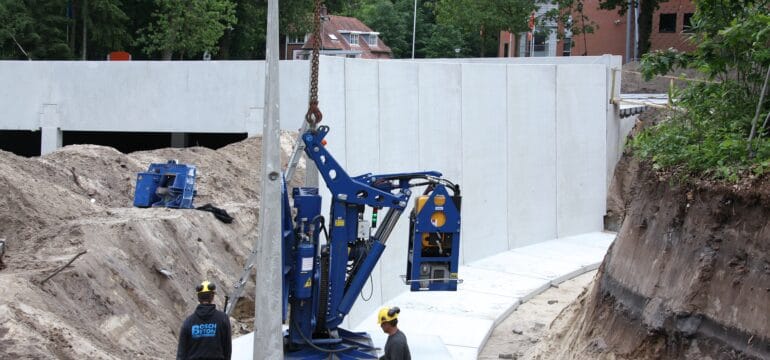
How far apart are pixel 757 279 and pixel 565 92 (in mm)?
17866

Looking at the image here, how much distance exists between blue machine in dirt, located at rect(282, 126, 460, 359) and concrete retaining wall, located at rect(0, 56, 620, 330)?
21.9ft

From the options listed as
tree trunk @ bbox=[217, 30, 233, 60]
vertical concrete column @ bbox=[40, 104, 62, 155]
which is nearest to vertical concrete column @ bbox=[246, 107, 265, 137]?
vertical concrete column @ bbox=[40, 104, 62, 155]

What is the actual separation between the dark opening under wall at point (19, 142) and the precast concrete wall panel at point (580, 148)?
54.6 feet

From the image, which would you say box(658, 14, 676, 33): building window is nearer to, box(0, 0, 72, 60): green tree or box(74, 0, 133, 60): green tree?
box(74, 0, 133, 60): green tree

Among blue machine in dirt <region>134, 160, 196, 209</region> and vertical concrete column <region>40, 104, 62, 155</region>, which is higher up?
vertical concrete column <region>40, 104, 62, 155</region>

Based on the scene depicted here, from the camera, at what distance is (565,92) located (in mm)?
25250

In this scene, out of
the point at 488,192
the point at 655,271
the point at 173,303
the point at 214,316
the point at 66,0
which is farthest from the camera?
the point at 66,0

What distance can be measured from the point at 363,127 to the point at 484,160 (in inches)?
259

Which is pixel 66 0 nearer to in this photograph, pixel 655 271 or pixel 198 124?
pixel 198 124

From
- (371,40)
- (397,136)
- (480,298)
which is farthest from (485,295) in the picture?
(371,40)

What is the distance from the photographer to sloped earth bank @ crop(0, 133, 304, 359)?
34.7 feet

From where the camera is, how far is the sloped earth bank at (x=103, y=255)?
10.6 m

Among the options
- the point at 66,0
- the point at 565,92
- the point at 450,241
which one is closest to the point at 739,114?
the point at 450,241

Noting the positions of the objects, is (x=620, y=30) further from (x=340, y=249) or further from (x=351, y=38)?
(x=340, y=249)
